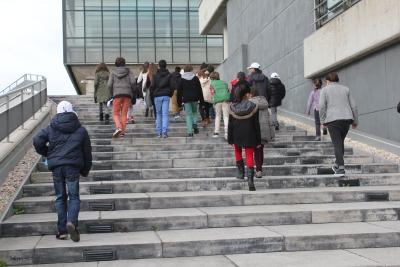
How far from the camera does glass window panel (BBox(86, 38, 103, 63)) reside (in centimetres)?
3697

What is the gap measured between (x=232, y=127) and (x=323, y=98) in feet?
5.39

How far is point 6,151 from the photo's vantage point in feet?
27.5

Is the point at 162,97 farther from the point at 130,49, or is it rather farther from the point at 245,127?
the point at 130,49

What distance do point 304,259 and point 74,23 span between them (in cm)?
3380

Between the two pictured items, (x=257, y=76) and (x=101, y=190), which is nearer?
(x=101, y=190)

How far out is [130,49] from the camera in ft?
122

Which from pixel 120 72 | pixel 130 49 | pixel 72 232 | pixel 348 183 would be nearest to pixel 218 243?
pixel 72 232

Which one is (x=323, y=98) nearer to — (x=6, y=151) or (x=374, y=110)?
(x=374, y=110)

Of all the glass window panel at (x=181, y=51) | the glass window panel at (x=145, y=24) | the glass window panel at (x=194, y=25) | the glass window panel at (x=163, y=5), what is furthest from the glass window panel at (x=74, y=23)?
the glass window panel at (x=194, y=25)

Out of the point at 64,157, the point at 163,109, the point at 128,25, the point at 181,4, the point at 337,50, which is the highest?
the point at 181,4

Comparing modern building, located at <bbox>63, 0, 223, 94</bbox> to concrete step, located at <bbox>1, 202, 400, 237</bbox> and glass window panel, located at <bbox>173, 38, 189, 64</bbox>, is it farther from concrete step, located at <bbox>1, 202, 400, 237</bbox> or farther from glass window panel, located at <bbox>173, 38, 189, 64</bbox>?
concrete step, located at <bbox>1, 202, 400, 237</bbox>

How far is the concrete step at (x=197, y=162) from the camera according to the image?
9.58 m

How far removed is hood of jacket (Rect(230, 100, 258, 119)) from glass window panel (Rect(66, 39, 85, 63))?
29.8 metres

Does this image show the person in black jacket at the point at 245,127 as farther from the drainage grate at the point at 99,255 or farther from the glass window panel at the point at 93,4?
the glass window panel at the point at 93,4
